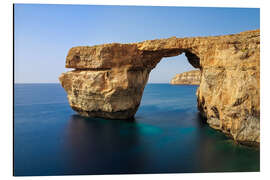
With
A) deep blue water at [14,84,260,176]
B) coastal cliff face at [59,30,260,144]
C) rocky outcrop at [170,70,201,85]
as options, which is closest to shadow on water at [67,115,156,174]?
deep blue water at [14,84,260,176]

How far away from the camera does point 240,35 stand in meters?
8.27

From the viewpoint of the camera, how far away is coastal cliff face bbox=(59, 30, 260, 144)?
23.2 feet

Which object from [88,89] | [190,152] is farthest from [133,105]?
[190,152]

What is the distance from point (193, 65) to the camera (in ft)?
48.0

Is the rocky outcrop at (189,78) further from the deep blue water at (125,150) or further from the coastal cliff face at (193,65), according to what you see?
the deep blue water at (125,150)

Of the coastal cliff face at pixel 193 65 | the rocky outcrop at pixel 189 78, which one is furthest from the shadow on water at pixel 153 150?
the rocky outcrop at pixel 189 78

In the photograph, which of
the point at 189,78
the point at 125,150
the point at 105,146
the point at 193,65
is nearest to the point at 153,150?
the point at 125,150

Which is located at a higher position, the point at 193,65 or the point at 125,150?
the point at 193,65

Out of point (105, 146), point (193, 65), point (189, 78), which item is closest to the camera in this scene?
point (105, 146)

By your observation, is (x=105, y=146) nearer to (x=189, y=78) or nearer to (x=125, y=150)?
(x=125, y=150)

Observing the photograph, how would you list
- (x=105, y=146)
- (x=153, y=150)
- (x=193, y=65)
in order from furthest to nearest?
(x=193, y=65), (x=105, y=146), (x=153, y=150)

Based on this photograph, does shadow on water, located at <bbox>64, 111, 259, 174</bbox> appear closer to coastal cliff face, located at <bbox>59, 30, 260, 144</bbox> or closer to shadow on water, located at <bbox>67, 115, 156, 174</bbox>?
shadow on water, located at <bbox>67, 115, 156, 174</bbox>

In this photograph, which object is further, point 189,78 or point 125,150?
point 189,78
